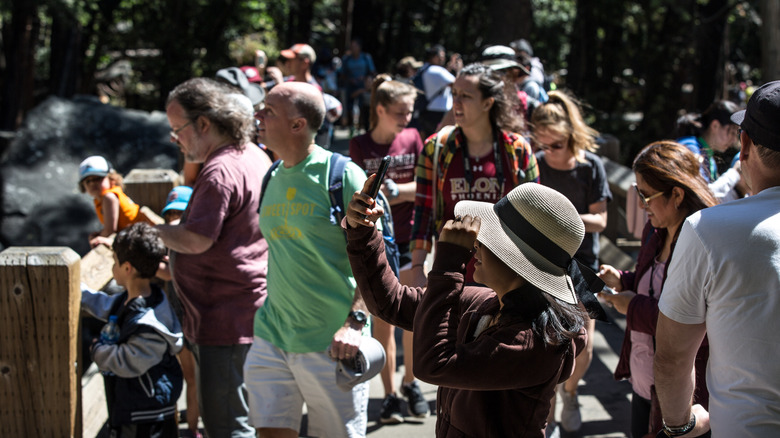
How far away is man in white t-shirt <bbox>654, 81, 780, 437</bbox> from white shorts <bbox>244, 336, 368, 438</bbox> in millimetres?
1599

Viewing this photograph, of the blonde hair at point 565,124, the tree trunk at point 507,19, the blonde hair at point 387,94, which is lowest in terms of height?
the blonde hair at point 565,124

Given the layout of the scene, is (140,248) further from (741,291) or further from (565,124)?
(741,291)

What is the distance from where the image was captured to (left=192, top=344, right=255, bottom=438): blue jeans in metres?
3.76

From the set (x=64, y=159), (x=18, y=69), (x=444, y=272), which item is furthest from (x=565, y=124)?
(x=18, y=69)

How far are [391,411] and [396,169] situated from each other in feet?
5.07

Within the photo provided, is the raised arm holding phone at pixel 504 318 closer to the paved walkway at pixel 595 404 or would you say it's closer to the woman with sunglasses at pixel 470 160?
the woman with sunglasses at pixel 470 160

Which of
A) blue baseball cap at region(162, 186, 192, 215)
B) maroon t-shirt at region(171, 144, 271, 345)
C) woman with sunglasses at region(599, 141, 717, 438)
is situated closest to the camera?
woman with sunglasses at region(599, 141, 717, 438)

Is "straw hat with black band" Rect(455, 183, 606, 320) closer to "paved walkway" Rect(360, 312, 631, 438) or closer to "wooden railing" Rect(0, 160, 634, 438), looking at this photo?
"wooden railing" Rect(0, 160, 634, 438)

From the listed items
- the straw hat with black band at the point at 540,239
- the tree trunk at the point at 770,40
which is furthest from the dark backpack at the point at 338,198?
the tree trunk at the point at 770,40

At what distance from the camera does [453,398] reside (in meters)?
2.37

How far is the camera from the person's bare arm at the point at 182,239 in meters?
3.56

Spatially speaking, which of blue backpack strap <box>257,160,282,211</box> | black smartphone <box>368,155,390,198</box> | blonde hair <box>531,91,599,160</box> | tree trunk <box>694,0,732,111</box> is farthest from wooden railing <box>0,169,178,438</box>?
tree trunk <box>694,0,732,111</box>

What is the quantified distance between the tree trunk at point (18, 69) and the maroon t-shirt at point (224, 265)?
1311cm

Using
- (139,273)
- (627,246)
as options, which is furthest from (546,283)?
(627,246)
